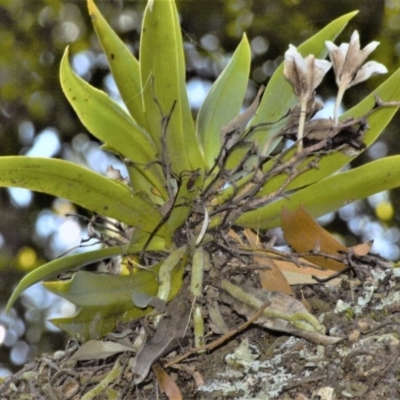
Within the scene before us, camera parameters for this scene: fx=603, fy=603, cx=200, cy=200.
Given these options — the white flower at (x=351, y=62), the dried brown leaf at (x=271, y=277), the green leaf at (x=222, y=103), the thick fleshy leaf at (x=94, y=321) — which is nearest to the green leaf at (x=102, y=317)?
the thick fleshy leaf at (x=94, y=321)

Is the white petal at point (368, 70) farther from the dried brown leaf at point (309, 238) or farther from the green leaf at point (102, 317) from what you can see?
the green leaf at point (102, 317)

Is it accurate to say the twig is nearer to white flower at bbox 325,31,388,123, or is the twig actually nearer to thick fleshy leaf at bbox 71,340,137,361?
thick fleshy leaf at bbox 71,340,137,361

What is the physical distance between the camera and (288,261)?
0.80m

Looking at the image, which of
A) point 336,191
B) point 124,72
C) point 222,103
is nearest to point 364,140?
point 336,191

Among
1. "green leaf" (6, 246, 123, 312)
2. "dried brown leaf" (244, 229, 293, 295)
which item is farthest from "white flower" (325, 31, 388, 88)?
"green leaf" (6, 246, 123, 312)

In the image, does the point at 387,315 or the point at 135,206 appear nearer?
the point at 387,315

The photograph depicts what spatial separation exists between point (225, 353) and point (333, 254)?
20cm

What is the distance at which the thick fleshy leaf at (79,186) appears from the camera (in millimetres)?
728

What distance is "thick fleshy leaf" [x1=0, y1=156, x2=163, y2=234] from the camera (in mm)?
728

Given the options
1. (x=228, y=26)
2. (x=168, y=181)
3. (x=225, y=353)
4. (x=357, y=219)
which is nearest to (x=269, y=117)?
(x=168, y=181)

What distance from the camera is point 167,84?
0.79m

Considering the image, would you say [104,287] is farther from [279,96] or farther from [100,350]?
[279,96]

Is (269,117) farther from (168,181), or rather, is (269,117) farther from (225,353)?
(225,353)

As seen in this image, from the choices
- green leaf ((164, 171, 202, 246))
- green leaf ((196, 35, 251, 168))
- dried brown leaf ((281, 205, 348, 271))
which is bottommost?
dried brown leaf ((281, 205, 348, 271))
